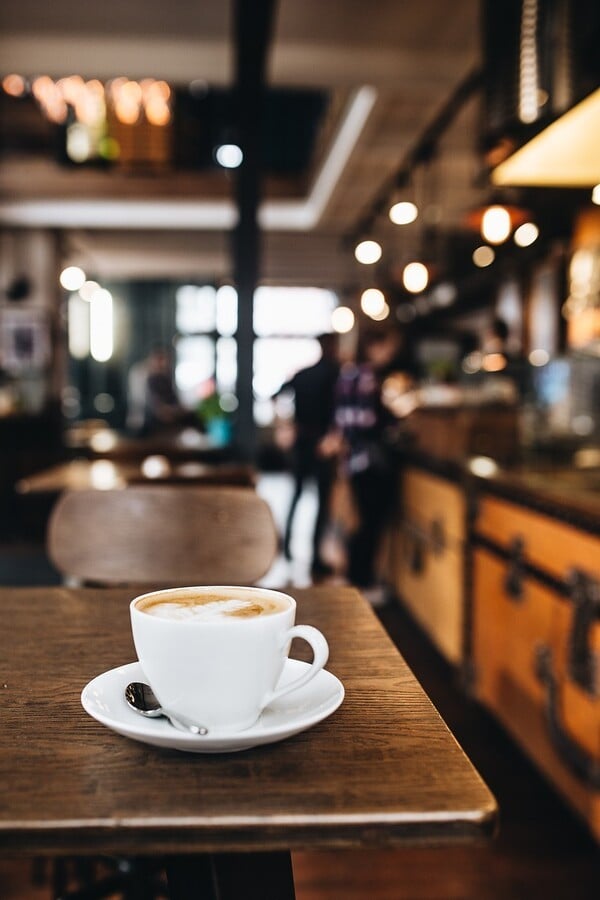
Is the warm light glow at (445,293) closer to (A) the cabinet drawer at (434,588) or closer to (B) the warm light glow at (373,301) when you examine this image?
(B) the warm light glow at (373,301)

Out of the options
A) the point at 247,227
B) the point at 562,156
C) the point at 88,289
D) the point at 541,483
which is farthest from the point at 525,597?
the point at 88,289

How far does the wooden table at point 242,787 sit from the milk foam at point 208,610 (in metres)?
0.11

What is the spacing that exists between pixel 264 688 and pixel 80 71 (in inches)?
220

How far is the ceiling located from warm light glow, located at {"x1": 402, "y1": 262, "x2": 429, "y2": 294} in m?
0.50

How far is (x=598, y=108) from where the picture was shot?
6.74ft

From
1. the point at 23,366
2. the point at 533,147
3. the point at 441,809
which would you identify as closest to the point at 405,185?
the point at 533,147

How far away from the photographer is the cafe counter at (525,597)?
2.27 m

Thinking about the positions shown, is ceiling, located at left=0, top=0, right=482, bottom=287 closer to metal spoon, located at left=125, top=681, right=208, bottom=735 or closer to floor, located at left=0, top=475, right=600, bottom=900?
floor, located at left=0, top=475, right=600, bottom=900

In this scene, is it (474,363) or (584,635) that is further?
(474,363)

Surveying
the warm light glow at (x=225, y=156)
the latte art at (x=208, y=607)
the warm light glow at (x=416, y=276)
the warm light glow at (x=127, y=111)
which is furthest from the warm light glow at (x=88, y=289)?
the latte art at (x=208, y=607)

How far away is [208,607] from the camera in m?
0.73

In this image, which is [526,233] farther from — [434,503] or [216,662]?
[216,662]

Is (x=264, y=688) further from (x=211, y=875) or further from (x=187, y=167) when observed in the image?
(x=187, y=167)

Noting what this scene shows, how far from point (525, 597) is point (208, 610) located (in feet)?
7.41
